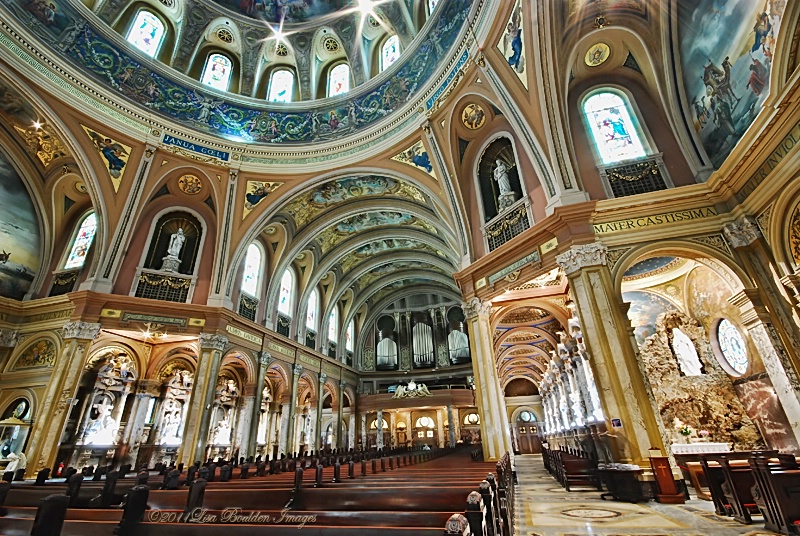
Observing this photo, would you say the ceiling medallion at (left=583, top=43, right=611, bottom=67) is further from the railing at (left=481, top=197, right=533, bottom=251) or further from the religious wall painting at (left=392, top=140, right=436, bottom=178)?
the religious wall painting at (left=392, top=140, right=436, bottom=178)

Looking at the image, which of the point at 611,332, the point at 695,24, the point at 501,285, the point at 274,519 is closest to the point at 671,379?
the point at 611,332

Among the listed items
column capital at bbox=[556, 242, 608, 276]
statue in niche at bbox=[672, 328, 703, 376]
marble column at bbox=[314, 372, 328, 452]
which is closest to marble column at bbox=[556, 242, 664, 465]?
column capital at bbox=[556, 242, 608, 276]

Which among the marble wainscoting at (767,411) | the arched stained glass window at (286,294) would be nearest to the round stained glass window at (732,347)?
the marble wainscoting at (767,411)

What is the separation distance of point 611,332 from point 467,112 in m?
7.24

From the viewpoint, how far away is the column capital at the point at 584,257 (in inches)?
291

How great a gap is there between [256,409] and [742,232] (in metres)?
14.8

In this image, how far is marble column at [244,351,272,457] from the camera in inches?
510

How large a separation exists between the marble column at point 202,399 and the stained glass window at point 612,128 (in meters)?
12.4

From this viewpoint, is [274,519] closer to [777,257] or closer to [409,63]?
[777,257]

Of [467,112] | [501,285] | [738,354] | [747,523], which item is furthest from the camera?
[467,112]

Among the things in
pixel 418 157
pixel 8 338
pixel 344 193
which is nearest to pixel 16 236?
pixel 8 338

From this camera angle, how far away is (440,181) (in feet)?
38.2

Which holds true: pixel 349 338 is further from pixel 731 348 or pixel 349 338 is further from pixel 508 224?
pixel 731 348

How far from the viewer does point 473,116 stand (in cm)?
1062
